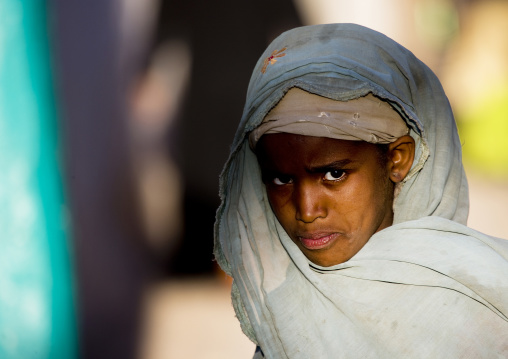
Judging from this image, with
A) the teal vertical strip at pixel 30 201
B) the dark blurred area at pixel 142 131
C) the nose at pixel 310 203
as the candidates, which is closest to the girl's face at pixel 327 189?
the nose at pixel 310 203

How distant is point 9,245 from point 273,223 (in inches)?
68.3

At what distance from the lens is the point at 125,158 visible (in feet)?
10.8

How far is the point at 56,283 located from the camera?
10.5ft

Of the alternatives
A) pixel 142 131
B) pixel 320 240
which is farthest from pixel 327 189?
pixel 142 131

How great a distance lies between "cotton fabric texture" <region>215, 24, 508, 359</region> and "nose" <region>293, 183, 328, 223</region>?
179 mm

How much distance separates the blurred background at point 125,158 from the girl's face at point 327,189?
1.63m

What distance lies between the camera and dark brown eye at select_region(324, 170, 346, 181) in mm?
1695

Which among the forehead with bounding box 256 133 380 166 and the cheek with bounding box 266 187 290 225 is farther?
the cheek with bounding box 266 187 290 225

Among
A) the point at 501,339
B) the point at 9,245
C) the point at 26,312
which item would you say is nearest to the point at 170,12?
the point at 9,245

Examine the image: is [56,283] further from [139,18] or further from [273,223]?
[273,223]

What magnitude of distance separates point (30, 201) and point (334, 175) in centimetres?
200

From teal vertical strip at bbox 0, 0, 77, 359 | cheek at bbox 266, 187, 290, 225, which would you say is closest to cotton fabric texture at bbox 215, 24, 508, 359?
cheek at bbox 266, 187, 290, 225

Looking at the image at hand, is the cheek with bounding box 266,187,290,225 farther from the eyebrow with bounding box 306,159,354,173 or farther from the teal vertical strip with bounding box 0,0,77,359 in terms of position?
the teal vertical strip with bounding box 0,0,77,359

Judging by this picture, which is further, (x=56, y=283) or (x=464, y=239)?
(x=56, y=283)
